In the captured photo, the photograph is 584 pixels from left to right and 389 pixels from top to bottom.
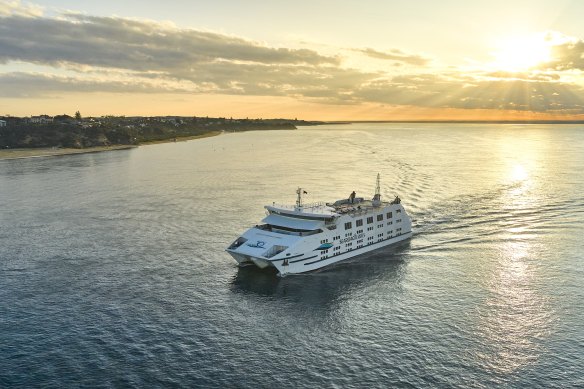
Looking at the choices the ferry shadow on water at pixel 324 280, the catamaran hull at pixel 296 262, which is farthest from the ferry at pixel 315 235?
the ferry shadow on water at pixel 324 280

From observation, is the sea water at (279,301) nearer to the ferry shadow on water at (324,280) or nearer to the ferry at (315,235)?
the ferry shadow on water at (324,280)

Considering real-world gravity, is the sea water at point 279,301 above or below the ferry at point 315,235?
below

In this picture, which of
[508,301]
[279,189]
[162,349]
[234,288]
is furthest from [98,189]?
[508,301]

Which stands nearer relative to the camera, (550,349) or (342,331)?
(550,349)

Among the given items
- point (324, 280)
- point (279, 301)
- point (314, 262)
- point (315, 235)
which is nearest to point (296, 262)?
point (314, 262)

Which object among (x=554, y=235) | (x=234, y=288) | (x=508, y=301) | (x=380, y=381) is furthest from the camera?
(x=554, y=235)

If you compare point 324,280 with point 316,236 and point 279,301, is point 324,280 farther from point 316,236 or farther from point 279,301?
point 279,301

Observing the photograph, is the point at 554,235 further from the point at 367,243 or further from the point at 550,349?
the point at 550,349
